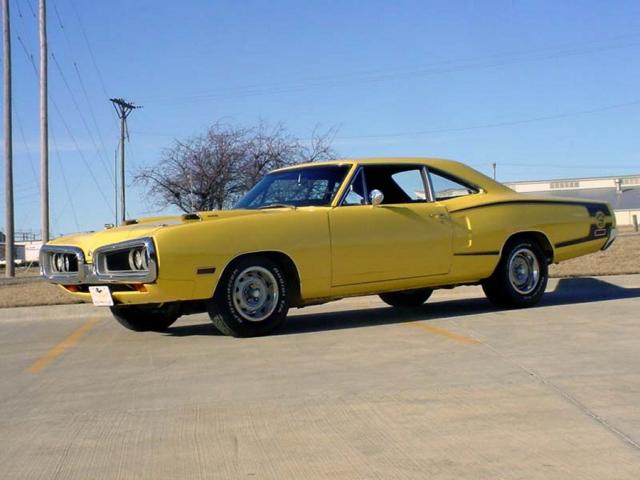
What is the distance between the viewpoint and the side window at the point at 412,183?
28.4 feet

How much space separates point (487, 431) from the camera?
13.9 ft

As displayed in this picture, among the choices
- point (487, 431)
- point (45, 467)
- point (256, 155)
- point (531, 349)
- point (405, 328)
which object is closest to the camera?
point (45, 467)

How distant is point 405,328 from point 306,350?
142cm

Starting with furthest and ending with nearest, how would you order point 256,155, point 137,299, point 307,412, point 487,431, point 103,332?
point 256,155 < point 103,332 < point 137,299 < point 307,412 < point 487,431

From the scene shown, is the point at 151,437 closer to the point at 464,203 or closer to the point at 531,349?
the point at 531,349

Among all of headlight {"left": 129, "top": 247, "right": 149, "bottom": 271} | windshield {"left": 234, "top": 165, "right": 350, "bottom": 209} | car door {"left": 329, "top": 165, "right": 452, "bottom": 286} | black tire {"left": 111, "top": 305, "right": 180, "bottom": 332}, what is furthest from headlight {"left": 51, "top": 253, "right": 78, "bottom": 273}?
car door {"left": 329, "top": 165, "right": 452, "bottom": 286}

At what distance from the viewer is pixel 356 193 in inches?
320

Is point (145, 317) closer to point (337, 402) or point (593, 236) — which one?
point (337, 402)

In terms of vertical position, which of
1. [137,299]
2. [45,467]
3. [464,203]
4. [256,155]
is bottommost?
[45,467]

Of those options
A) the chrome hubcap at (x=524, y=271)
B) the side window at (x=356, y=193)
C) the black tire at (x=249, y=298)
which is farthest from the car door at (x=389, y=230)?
the chrome hubcap at (x=524, y=271)

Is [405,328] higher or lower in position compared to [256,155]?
lower

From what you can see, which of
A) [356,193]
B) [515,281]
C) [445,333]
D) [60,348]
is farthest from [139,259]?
[515,281]

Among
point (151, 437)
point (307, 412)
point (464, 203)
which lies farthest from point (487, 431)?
point (464, 203)

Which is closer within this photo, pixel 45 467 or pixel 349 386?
pixel 45 467
